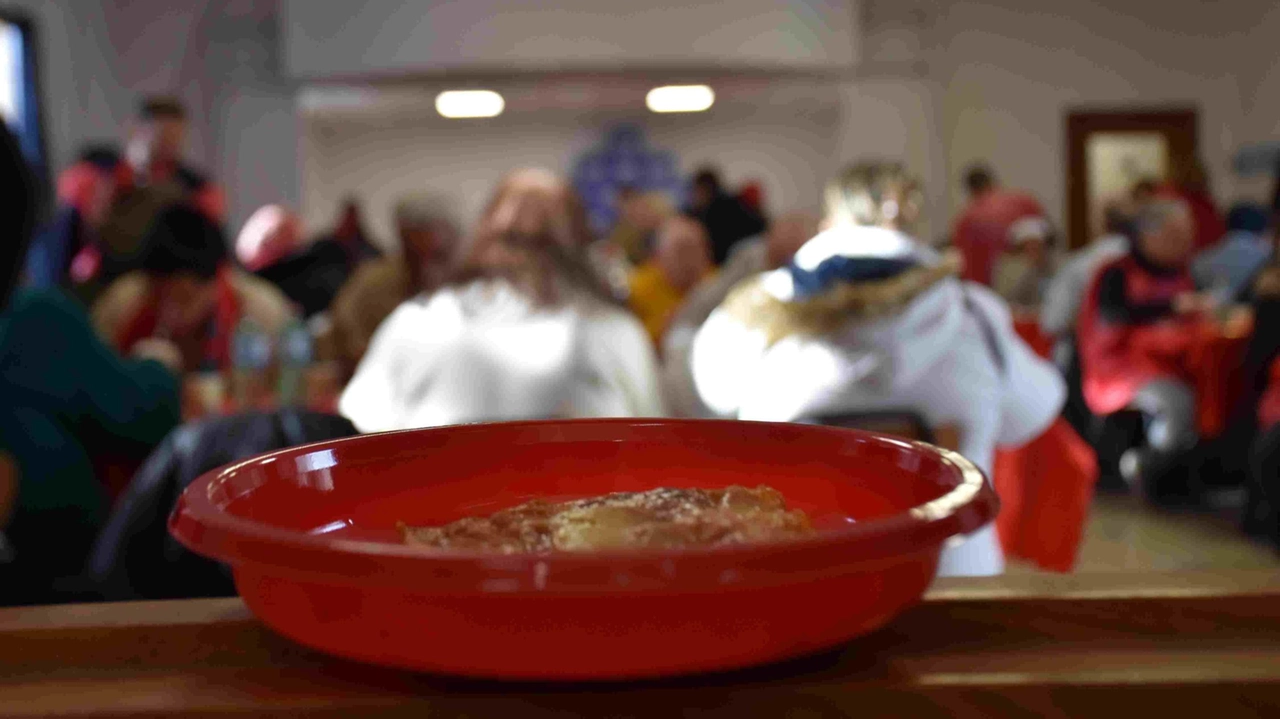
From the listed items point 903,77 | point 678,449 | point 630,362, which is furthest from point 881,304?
point 903,77

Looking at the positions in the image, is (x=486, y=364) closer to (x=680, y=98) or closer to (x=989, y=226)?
(x=989, y=226)

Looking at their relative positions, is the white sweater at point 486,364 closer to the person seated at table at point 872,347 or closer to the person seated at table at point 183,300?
the person seated at table at point 872,347

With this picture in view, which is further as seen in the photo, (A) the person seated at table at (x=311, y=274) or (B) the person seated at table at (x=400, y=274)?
(A) the person seated at table at (x=311, y=274)

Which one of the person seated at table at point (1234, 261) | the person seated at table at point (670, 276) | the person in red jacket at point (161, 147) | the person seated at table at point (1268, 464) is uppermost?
the person in red jacket at point (161, 147)

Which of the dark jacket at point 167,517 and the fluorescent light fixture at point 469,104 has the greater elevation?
the fluorescent light fixture at point 469,104

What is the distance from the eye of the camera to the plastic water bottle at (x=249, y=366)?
2.74 metres

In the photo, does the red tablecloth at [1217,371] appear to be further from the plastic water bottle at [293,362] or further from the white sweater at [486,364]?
the plastic water bottle at [293,362]

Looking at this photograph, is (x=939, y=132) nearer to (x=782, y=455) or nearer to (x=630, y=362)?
(x=630, y=362)

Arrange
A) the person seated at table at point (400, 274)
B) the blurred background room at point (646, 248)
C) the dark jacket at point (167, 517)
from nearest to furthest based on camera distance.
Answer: the dark jacket at point (167, 517), the blurred background room at point (646, 248), the person seated at table at point (400, 274)

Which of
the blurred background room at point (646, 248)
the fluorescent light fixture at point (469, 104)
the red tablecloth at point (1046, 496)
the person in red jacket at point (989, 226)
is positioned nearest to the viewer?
the blurred background room at point (646, 248)

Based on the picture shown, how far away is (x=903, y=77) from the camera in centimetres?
1054

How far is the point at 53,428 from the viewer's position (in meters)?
2.12

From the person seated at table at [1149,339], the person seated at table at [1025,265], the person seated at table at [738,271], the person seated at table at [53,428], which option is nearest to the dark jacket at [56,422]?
the person seated at table at [53,428]

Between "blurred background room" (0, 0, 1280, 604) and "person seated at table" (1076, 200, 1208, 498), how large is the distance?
0.06 ft
